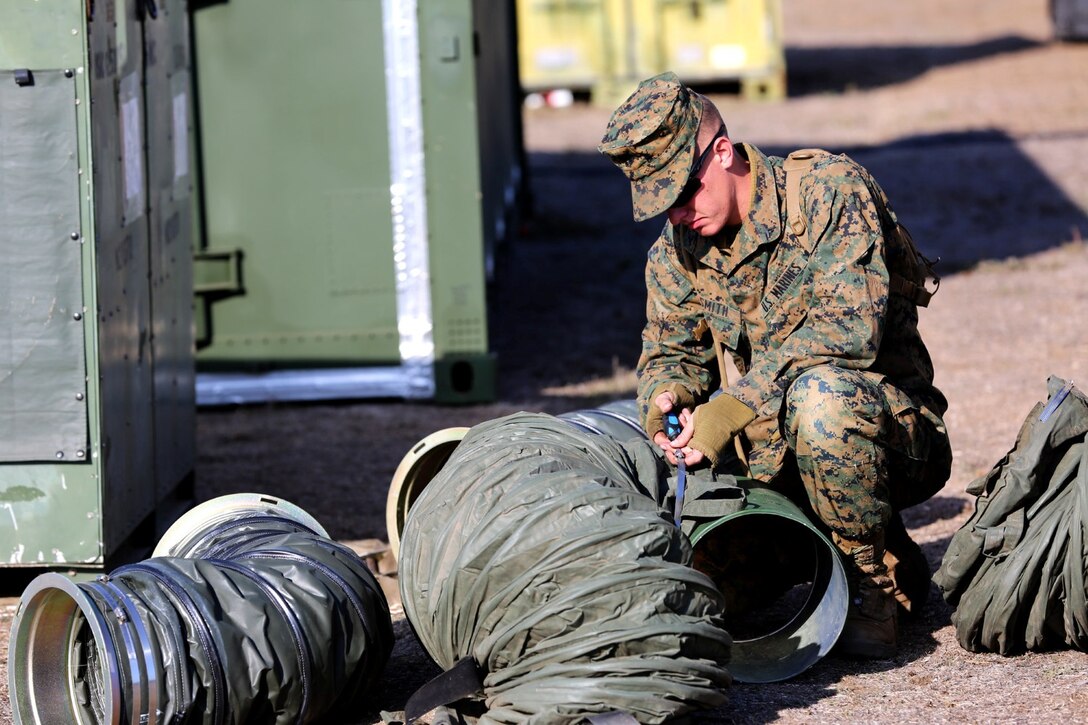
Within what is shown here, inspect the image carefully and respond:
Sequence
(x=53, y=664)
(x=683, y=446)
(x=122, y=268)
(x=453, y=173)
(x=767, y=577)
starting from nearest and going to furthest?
(x=53, y=664) < (x=683, y=446) < (x=767, y=577) < (x=122, y=268) < (x=453, y=173)

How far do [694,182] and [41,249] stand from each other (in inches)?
73.3

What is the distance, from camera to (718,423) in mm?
3824

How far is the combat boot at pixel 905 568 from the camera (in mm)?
4129

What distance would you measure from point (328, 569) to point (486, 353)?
3740mm

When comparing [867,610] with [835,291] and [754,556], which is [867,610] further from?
[835,291]

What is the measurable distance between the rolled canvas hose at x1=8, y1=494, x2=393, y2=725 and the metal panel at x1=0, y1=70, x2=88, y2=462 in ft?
3.18

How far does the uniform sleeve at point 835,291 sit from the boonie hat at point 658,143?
352 mm

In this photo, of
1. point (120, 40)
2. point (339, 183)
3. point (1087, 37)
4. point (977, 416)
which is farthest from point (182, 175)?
point (1087, 37)

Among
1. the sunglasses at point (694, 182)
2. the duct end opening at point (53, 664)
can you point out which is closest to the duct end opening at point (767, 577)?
the sunglasses at point (694, 182)

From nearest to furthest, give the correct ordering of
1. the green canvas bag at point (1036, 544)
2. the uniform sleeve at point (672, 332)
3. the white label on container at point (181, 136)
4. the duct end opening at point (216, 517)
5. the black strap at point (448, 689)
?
the black strap at point (448, 689)
the green canvas bag at point (1036, 544)
the duct end opening at point (216, 517)
the uniform sleeve at point (672, 332)
the white label on container at point (181, 136)

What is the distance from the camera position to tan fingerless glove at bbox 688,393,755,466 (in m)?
3.81

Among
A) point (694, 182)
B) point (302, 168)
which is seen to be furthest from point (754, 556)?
point (302, 168)

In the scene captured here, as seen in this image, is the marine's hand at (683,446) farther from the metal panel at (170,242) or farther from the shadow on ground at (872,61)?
the shadow on ground at (872,61)

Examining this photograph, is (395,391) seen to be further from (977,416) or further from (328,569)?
(328,569)
